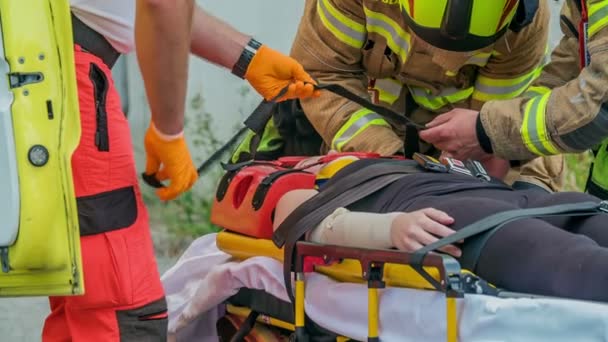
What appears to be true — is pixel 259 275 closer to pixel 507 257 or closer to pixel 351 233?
pixel 351 233

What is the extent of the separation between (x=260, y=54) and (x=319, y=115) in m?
0.50

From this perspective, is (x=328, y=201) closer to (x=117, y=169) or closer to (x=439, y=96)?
(x=117, y=169)

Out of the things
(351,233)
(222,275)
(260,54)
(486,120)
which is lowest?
(222,275)

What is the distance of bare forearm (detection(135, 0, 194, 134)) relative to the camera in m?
2.38

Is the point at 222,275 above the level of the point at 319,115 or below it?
below

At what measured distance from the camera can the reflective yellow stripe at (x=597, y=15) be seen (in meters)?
2.81

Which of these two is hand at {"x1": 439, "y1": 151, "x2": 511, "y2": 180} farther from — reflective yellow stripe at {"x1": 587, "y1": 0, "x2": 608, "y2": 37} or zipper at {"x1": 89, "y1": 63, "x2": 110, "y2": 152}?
zipper at {"x1": 89, "y1": 63, "x2": 110, "y2": 152}

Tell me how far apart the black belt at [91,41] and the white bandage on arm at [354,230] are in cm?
68

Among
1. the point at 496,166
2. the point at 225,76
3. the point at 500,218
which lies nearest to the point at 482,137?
the point at 496,166

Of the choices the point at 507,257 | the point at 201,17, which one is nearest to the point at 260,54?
the point at 201,17

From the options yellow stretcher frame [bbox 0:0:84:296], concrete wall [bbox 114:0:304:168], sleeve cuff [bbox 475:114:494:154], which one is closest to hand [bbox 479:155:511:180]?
sleeve cuff [bbox 475:114:494:154]

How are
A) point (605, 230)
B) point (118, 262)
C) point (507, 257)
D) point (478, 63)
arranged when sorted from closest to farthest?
point (507, 257) < point (605, 230) < point (118, 262) < point (478, 63)

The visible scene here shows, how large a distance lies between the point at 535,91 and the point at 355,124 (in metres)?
0.58

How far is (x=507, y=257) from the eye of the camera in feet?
7.01
